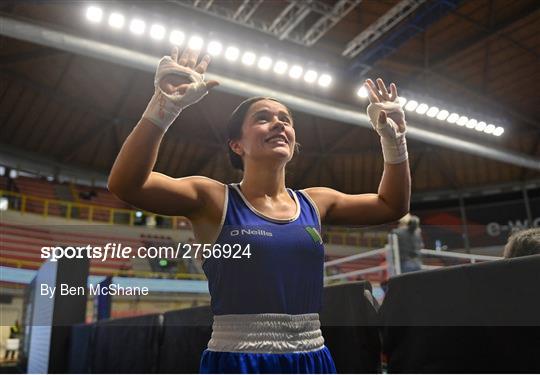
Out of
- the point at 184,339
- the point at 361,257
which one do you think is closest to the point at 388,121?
the point at 184,339

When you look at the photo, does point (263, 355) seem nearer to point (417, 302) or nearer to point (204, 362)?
point (204, 362)

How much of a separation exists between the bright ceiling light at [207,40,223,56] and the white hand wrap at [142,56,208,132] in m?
7.48

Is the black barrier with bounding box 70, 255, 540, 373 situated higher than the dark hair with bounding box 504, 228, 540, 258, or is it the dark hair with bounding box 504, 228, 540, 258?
the dark hair with bounding box 504, 228, 540, 258

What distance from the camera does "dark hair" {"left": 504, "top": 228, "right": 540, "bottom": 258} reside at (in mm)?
1501

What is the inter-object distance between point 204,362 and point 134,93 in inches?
508

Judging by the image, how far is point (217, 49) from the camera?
8602 millimetres

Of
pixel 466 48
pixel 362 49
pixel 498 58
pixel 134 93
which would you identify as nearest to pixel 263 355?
pixel 362 49

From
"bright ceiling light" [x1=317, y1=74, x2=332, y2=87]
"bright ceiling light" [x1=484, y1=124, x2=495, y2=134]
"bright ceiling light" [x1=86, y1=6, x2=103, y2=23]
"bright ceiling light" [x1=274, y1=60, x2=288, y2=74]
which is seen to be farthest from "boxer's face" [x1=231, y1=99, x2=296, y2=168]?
"bright ceiling light" [x1=484, y1=124, x2=495, y2=134]

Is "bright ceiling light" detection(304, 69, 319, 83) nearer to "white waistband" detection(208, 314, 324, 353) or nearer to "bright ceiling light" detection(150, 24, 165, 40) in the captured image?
"bright ceiling light" detection(150, 24, 165, 40)

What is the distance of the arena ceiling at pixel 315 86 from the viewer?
25.1 ft

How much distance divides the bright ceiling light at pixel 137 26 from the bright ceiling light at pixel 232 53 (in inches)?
60.9

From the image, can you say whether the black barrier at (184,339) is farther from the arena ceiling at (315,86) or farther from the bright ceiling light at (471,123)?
the bright ceiling light at (471,123)

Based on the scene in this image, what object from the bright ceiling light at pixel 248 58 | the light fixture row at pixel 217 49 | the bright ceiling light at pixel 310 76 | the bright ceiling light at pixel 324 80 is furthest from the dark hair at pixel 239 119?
the bright ceiling light at pixel 324 80

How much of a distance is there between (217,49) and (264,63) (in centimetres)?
93
